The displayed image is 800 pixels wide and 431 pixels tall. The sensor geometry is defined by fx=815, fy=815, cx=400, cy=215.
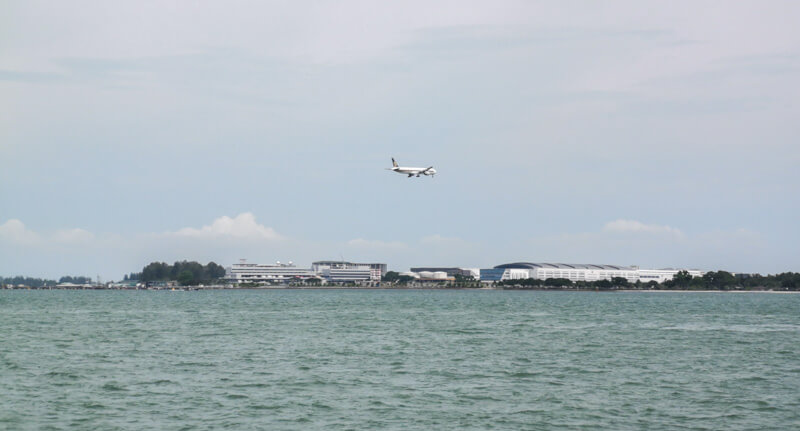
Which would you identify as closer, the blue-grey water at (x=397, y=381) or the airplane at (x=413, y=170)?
the blue-grey water at (x=397, y=381)

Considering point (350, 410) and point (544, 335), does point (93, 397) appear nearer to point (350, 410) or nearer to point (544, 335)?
point (350, 410)

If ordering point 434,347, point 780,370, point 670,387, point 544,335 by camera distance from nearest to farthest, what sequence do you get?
point 670,387, point 780,370, point 434,347, point 544,335

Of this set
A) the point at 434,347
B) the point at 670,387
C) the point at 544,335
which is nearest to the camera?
the point at 670,387

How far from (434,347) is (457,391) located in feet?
77.4

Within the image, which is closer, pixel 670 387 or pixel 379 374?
pixel 670 387

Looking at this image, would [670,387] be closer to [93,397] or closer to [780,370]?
[780,370]

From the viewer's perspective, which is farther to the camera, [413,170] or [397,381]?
[413,170]

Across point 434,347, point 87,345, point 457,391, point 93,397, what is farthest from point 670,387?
point 87,345

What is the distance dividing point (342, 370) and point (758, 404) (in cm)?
2398

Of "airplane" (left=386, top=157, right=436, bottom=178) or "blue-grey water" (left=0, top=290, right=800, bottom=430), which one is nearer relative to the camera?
"blue-grey water" (left=0, top=290, right=800, bottom=430)

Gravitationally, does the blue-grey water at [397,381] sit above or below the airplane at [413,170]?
below

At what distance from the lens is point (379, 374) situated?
4925cm

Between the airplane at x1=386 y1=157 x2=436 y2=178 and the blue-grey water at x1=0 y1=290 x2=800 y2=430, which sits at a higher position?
the airplane at x1=386 y1=157 x2=436 y2=178

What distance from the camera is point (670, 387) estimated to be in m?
44.8
